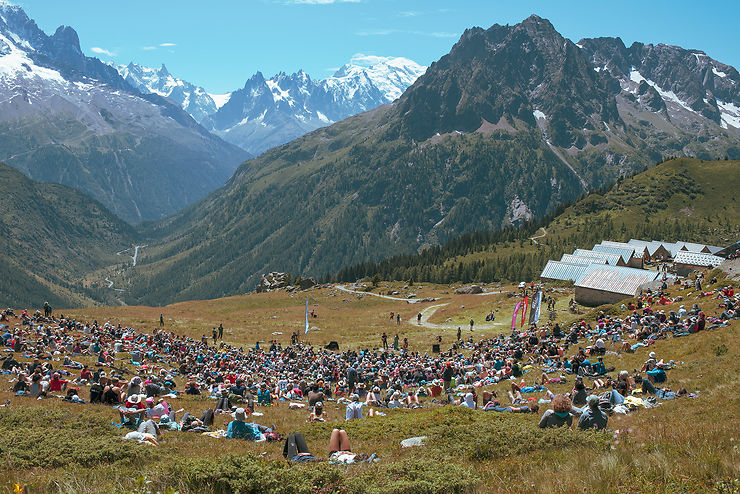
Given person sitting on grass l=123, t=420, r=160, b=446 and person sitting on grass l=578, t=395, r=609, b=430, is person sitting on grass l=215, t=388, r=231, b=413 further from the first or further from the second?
person sitting on grass l=578, t=395, r=609, b=430

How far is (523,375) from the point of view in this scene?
1479 inches

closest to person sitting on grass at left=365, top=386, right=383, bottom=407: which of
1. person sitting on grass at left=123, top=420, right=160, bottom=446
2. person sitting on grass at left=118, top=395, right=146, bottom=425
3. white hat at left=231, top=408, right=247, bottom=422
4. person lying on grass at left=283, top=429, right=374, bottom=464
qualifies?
white hat at left=231, top=408, right=247, bottom=422

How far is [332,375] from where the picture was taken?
44.1m

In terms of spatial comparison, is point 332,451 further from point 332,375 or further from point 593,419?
point 332,375

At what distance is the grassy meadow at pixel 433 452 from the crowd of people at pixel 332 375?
3.65 feet

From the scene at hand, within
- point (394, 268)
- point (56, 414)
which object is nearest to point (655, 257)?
point (394, 268)

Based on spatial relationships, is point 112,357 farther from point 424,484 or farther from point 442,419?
point 424,484

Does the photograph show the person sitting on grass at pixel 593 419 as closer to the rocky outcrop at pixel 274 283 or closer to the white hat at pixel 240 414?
→ the white hat at pixel 240 414

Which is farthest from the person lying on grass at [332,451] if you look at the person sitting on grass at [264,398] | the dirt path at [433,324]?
the dirt path at [433,324]

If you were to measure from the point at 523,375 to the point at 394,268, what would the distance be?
151 meters

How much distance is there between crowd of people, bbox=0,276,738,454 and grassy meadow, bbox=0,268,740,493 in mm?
1112

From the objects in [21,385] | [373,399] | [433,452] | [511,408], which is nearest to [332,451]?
[433,452]

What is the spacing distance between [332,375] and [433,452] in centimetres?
2849

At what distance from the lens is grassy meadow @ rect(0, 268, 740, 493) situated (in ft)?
39.6
